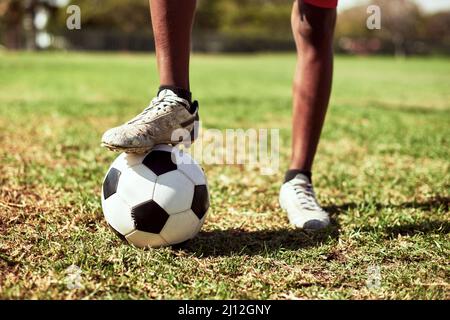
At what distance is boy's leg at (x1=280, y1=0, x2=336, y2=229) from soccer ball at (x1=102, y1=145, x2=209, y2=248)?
641 mm

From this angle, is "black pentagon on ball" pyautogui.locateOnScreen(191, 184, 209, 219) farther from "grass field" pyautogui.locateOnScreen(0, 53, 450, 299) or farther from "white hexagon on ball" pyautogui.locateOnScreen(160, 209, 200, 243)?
"grass field" pyautogui.locateOnScreen(0, 53, 450, 299)

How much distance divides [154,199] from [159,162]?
169 millimetres

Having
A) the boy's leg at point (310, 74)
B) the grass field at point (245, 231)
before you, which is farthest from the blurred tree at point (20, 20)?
the boy's leg at point (310, 74)

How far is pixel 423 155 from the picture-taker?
4.29 m

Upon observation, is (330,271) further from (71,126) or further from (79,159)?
(71,126)

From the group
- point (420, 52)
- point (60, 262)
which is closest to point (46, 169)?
point (60, 262)

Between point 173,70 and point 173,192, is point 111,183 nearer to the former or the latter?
point 173,192

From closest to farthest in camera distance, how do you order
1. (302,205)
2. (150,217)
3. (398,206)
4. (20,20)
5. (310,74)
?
(150,217) < (302,205) < (310,74) < (398,206) < (20,20)

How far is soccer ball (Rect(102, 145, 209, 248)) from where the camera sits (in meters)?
2.10

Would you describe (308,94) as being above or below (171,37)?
below

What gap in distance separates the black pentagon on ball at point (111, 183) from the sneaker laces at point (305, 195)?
99cm

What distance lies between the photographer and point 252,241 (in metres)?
2.32

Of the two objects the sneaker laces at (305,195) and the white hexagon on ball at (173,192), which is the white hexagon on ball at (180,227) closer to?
the white hexagon on ball at (173,192)

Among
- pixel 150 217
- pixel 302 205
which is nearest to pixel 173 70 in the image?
pixel 150 217
